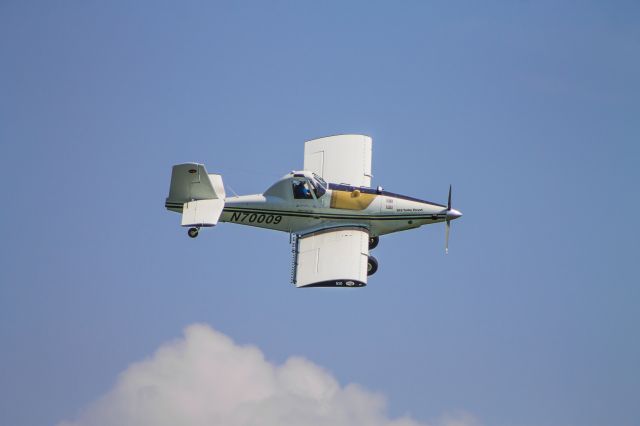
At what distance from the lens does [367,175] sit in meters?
45.5

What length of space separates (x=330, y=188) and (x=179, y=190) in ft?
17.1

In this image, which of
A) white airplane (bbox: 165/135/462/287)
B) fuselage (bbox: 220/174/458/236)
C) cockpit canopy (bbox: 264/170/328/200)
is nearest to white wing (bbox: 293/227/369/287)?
white airplane (bbox: 165/135/462/287)

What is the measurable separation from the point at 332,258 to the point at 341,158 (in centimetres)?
590

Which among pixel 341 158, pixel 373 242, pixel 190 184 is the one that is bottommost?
pixel 373 242

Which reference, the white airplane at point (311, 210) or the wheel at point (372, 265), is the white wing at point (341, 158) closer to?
the white airplane at point (311, 210)

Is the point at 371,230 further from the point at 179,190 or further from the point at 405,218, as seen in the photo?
the point at 179,190

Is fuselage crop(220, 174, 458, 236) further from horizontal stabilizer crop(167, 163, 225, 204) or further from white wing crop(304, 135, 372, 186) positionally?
white wing crop(304, 135, 372, 186)

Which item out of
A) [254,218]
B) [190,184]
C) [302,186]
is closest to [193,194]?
[190,184]

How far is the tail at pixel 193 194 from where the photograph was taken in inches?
1678

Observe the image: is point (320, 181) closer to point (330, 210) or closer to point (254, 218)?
point (330, 210)

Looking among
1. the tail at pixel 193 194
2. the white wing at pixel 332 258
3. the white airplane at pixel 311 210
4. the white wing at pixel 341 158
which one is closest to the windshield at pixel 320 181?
the white airplane at pixel 311 210

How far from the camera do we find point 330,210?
42.8 m

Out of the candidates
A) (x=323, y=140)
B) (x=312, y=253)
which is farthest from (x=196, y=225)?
(x=323, y=140)

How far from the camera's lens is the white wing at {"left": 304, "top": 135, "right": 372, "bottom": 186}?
148 feet
